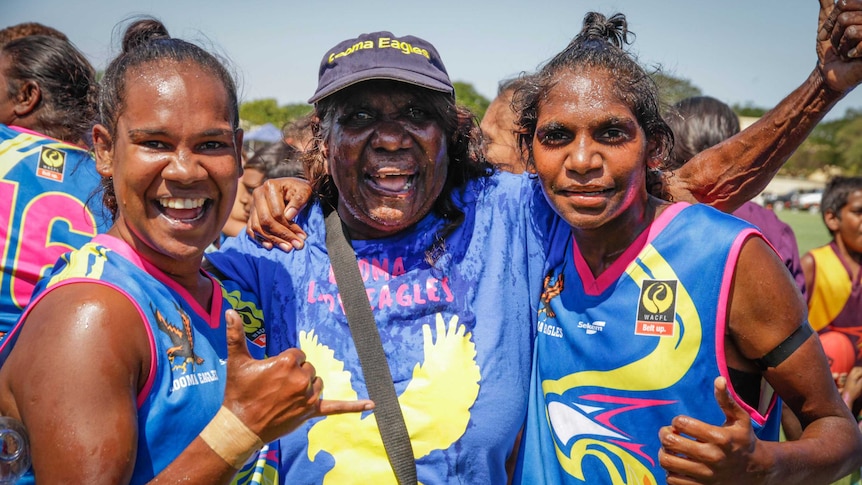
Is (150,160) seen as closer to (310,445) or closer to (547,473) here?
(310,445)

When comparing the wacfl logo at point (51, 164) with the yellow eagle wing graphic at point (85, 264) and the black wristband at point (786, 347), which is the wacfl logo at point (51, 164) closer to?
the yellow eagle wing graphic at point (85, 264)

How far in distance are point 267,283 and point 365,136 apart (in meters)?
0.63

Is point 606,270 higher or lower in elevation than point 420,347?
higher

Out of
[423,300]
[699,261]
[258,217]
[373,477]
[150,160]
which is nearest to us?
[150,160]

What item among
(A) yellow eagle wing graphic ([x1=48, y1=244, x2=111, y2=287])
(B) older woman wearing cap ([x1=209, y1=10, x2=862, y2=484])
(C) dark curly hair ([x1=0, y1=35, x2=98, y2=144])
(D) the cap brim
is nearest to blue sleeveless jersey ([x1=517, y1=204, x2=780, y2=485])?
(B) older woman wearing cap ([x1=209, y1=10, x2=862, y2=484])

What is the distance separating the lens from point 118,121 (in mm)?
2119

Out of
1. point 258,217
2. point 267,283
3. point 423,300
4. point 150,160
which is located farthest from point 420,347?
point 150,160

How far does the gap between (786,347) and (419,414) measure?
1125mm

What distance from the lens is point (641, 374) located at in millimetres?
2262

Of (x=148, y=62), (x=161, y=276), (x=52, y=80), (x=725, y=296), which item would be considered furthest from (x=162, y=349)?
(x=52, y=80)

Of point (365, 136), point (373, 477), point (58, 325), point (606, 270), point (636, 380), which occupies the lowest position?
point (373, 477)

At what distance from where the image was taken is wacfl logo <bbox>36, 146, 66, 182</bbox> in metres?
3.65

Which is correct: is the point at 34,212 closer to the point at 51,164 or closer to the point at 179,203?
the point at 51,164

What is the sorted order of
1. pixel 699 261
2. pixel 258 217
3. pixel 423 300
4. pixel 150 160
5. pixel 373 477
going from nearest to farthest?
1. pixel 150 160
2. pixel 699 261
3. pixel 373 477
4. pixel 423 300
5. pixel 258 217
